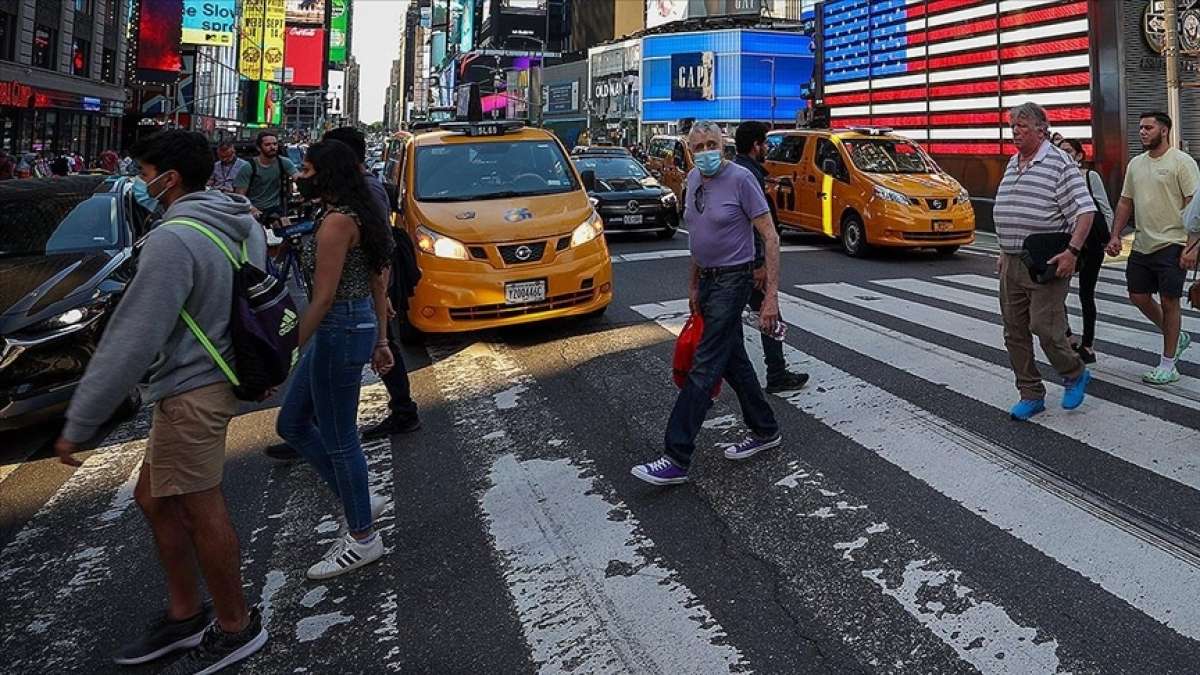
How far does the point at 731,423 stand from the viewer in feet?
19.2

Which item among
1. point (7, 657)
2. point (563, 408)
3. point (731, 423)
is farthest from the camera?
point (563, 408)

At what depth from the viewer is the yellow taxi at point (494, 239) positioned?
770 centimetres

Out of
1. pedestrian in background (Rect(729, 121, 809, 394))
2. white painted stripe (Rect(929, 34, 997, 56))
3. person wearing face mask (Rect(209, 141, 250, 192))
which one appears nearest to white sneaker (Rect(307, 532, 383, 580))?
pedestrian in background (Rect(729, 121, 809, 394))

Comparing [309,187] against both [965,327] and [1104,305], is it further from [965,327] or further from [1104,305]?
[1104,305]

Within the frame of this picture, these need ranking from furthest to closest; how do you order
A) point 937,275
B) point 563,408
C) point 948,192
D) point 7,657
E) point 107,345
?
point 948,192 < point 937,275 < point 563,408 < point 7,657 < point 107,345

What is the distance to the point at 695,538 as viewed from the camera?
163 inches

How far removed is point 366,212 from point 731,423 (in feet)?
9.74

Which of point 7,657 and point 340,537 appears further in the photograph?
point 340,537

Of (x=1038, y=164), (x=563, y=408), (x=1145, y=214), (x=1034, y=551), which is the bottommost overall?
(x=563, y=408)

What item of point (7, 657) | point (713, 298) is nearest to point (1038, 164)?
point (713, 298)

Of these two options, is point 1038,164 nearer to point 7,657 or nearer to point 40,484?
point 7,657

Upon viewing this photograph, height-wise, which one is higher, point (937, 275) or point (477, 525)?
point (477, 525)

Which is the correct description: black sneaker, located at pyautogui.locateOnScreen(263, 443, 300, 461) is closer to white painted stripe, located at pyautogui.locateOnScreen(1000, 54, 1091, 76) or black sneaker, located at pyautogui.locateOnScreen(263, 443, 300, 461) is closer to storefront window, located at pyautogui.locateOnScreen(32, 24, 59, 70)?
white painted stripe, located at pyautogui.locateOnScreen(1000, 54, 1091, 76)

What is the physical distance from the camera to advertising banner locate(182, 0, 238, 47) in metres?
38.5
